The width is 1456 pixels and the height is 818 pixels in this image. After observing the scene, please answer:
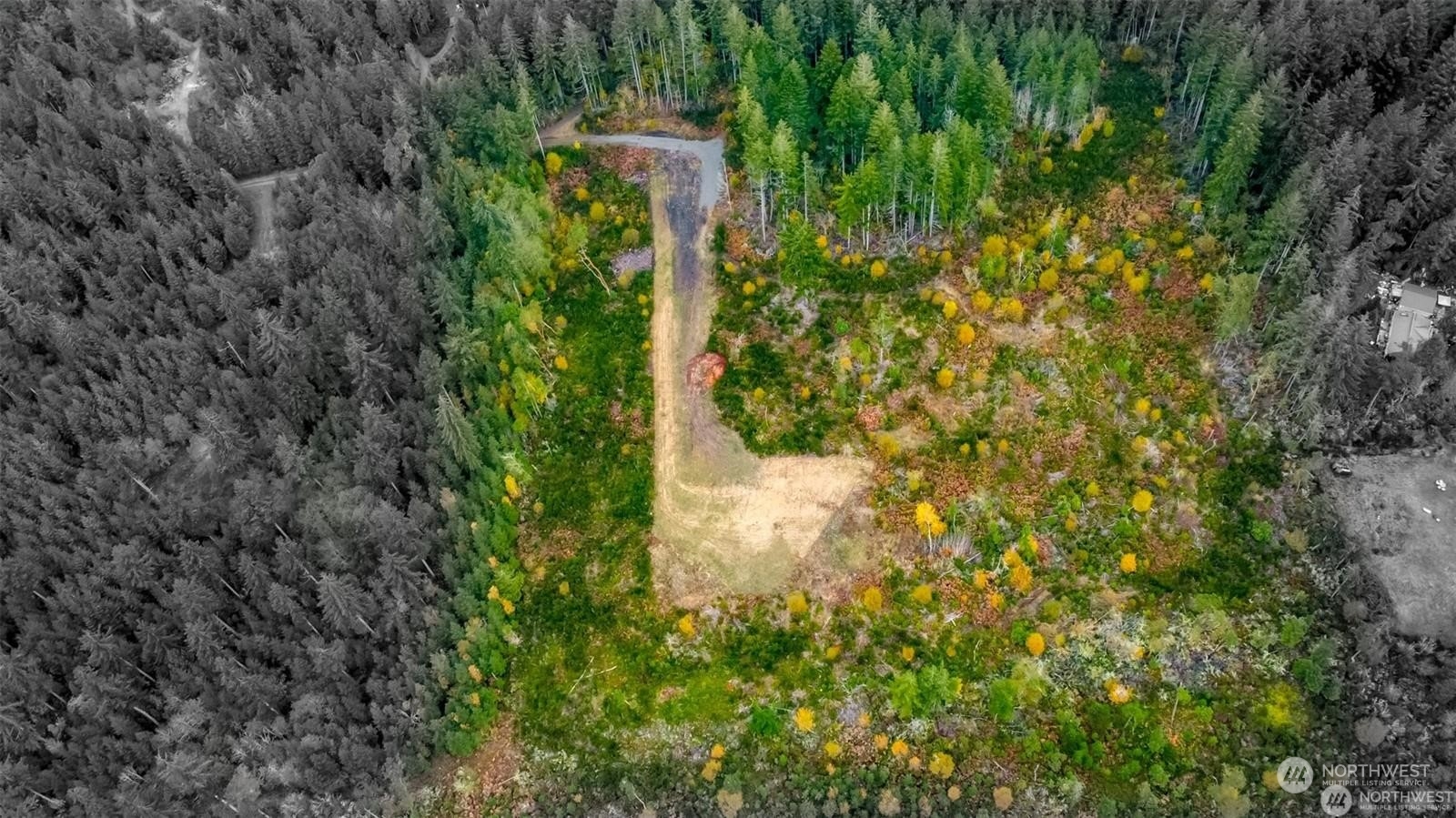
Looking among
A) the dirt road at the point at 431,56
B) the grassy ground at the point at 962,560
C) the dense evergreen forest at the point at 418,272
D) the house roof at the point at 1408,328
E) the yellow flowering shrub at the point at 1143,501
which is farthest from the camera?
the dirt road at the point at 431,56

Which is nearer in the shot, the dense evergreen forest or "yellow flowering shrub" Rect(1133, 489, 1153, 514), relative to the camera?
the dense evergreen forest

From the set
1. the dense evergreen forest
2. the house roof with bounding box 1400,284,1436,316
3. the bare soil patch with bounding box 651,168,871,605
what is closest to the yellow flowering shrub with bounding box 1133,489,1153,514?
the dense evergreen forest

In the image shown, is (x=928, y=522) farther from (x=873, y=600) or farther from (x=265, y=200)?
(x=265, y=200)

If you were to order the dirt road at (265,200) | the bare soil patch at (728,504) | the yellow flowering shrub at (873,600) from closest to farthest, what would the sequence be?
the yellow flowering shrub at (873,600) < the bare soil patch at (728,504) < the dirt road at (265,200)

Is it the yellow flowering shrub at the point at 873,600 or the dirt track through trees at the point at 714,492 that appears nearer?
the yellow flowering shrub at the point at 873,600

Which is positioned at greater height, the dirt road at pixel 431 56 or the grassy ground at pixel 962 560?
the dirt road at pixel 431 56

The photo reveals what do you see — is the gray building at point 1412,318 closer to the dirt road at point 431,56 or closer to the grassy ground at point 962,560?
the grassy ground at point 962,560

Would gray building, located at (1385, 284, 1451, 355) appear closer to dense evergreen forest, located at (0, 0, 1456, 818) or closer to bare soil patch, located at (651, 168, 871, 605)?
dense evergreen forest, located at (0, 0, 1456, 818)

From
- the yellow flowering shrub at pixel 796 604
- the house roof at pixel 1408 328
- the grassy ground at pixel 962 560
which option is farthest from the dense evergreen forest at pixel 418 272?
the yellow flowering shrub at pixel 796 604
